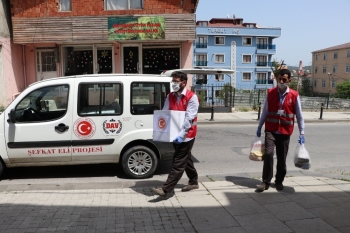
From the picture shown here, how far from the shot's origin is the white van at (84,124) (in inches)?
237

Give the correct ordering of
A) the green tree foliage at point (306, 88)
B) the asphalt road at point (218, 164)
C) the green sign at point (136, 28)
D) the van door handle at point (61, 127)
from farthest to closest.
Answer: the green tree foliage at point (306, 88), the green sign at point (136, 28), the asphalt road at point (218, 164), the van door handle at point (61, 127)

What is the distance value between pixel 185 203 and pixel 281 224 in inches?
54.1

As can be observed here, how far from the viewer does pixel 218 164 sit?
7645 millimetres

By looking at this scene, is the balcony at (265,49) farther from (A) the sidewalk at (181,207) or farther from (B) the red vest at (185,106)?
(B) the red vest at (185,106)

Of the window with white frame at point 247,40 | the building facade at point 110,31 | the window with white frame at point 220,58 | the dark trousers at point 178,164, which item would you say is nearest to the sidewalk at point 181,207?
the dark trousers at point 178,164

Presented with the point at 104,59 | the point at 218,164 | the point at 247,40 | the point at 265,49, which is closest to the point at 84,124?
the point at 218,164

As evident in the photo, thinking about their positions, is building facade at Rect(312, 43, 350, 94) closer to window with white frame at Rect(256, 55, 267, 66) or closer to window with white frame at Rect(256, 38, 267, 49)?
window with white frame at Rect(256, 55, 267, 66)

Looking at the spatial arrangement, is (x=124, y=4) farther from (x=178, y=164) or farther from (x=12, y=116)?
(x=178, y=164)

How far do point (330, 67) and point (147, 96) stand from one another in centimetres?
8267

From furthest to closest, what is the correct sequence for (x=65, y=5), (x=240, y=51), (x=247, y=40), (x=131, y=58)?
(x=247, y=40) < (x=240, y=51) < (x=131, y=58) < (x=65, y=5)

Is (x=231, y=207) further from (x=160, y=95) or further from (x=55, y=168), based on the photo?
(x=55, y=168)

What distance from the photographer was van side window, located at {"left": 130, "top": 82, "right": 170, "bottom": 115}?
621 centimetres

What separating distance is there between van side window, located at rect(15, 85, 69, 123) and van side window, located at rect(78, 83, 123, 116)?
0.30m

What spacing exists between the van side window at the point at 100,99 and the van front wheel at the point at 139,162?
2.60 ft
